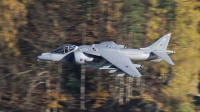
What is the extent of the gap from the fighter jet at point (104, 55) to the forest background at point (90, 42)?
197 inches

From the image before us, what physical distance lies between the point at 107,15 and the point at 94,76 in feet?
12.9

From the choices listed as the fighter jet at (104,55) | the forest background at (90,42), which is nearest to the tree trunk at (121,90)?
the forest background at (90,42)

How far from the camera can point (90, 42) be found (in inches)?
1227

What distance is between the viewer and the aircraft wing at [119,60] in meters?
21.9

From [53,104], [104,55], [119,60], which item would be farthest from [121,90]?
[119,60]

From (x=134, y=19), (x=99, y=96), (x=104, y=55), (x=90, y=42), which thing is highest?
(x=134, y=19)

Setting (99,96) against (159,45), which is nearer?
(159,45)

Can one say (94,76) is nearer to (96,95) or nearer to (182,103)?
(96,95)

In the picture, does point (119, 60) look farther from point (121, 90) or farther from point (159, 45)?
point (121, 90)

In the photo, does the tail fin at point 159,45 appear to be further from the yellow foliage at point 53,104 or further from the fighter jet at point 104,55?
the yellow foliage at point 53,104

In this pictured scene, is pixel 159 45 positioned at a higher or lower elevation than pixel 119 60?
higher

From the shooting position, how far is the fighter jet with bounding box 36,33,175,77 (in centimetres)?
2347

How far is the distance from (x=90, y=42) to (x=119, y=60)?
7.99m

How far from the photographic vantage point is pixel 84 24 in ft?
103
